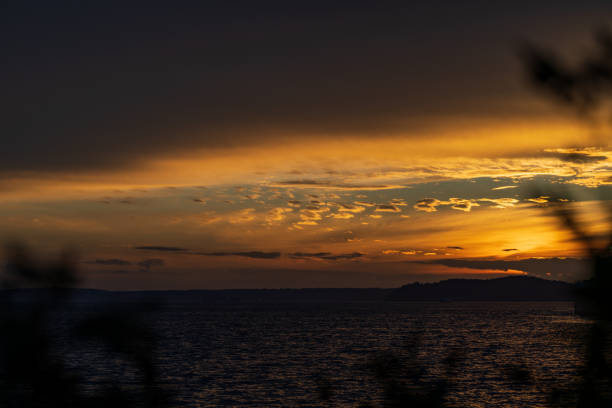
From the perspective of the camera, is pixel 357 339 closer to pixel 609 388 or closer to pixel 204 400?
pixel 204 400

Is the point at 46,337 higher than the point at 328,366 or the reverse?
→ higher

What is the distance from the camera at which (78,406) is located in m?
3.88

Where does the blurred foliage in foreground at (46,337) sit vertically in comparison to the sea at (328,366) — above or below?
above

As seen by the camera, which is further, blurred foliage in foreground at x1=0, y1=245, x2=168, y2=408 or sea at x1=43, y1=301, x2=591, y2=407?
sea at x1=43, y1=301, x2=591, y2=407

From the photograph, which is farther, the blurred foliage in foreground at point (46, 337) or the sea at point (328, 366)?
the sea at point (328, 366)

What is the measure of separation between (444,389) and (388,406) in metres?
0.39

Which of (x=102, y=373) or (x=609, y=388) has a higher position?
(x=609, y=388)

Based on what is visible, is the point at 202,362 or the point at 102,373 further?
the point at 202,362

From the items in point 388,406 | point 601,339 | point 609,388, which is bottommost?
point 388,406

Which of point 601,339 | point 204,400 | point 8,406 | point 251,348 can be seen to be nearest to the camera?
point 601,339

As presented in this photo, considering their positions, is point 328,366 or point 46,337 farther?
point 328,366

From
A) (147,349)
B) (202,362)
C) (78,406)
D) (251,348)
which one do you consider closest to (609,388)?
(147,349)

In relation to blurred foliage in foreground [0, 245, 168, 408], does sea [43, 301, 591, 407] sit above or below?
below

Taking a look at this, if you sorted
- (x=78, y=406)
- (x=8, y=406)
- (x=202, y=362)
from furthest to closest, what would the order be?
(x=202, y=362) → (x=78, y=406) → (x=8, y=406)
